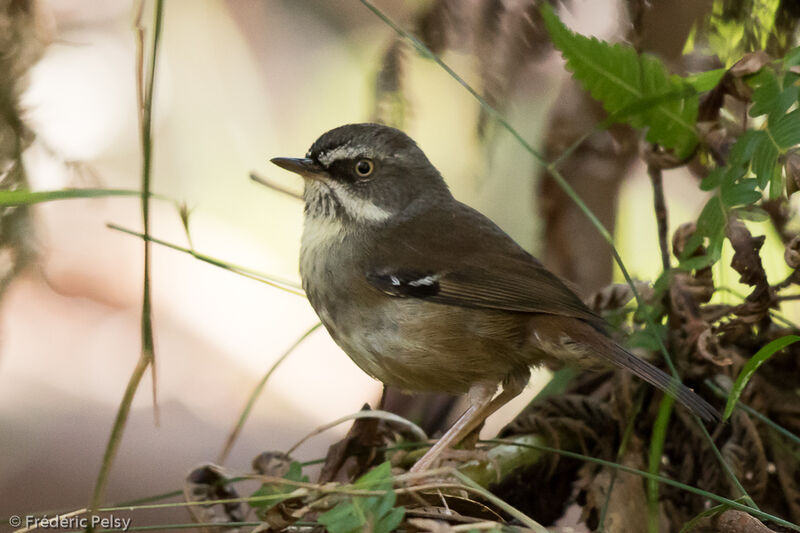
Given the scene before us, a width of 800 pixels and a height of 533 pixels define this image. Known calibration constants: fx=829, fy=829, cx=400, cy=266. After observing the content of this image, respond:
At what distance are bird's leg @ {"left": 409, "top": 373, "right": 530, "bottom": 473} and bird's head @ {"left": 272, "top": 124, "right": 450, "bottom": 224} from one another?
27.9 inches

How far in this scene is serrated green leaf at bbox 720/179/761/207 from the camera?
214 centimetres

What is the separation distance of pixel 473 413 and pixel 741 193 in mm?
1034

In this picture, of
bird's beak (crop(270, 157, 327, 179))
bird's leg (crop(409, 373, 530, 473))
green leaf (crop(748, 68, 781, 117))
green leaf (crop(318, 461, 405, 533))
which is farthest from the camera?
bird's beak (crop(270, 157, 327, 179))

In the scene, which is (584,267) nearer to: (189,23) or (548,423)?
(548,423)

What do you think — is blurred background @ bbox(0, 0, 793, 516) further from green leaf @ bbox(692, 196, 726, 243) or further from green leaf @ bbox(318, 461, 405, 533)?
green leaf @ bbox(318, 461, 405, 533)

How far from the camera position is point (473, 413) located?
103 inches

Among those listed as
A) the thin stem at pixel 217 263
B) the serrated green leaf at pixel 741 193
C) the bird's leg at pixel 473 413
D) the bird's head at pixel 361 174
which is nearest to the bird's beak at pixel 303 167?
the bird's head at pixel 361 174

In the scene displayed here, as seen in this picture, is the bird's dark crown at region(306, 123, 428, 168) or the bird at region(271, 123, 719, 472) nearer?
the bird at region(271, 123, 719, 472)

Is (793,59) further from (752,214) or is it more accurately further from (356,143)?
(356,143)

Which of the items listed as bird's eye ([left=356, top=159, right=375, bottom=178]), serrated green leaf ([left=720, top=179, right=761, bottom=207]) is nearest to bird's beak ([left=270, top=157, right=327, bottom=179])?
bird's eye ([left=356, top=159, right=375, bottom=178])

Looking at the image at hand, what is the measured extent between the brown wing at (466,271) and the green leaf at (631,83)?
0.57 metres

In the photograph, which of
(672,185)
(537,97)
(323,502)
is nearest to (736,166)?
(323,502)

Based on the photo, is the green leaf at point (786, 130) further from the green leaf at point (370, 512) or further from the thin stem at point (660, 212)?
the green leaf at point (370, 512)

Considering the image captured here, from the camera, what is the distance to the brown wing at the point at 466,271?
2602mm
